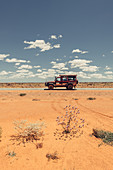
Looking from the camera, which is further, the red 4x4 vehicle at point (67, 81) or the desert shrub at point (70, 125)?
the red 4x4 vehicle at point (67, 81)

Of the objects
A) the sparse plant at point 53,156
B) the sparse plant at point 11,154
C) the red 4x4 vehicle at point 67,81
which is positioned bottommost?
the sparse plant at point 53,156

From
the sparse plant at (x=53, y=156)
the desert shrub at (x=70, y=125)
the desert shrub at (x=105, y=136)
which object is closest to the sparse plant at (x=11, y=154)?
the sparse plant at (x=53, y=156)

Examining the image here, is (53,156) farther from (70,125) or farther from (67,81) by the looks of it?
(67,81)

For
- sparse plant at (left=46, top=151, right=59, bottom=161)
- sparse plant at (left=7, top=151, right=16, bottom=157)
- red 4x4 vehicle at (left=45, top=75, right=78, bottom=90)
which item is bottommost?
sparse plant at (left=46, top=151, right=59, bottom=161)

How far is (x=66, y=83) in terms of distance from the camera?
23297 millimetres

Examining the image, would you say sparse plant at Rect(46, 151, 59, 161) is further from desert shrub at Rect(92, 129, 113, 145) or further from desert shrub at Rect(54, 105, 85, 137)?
desert shrub at Rect(92, 129, 113, 145)

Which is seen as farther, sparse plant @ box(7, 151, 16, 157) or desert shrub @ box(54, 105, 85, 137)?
desert shrub @ box(54, 105, 85, 137)

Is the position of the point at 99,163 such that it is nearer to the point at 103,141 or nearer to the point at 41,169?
the point at 103,141

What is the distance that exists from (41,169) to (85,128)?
9.74 feet

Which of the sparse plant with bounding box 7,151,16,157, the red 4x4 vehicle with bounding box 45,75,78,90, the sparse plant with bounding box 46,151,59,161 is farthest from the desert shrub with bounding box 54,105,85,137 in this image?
the red 4x4 vehicle with bounding box 45,75,78,90

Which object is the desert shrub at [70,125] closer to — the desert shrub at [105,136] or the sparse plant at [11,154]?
the desert shrub at [105,136]

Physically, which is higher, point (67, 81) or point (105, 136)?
point (67, 81)

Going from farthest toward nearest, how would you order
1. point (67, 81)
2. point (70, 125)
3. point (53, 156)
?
1. point (67, 81)
2. point (70, 125)
3. point (53, 156)

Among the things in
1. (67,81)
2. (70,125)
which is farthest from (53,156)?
(67,81)
